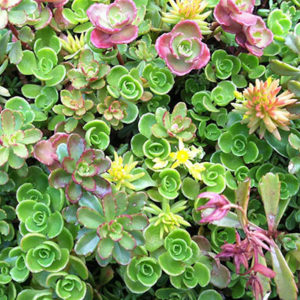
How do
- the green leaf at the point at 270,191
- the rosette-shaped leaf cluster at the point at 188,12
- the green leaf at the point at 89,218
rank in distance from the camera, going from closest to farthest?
the green leaf at the point at 89,218 → the green leaf at the point at 270,191 → the rosette-shaped leaf cluster at the point at 188,12

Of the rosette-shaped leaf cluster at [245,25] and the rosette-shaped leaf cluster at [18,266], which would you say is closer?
the rosette-shaped leaf cluster at [18,266]

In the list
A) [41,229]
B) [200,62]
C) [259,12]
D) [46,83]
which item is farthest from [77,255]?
[259,12]

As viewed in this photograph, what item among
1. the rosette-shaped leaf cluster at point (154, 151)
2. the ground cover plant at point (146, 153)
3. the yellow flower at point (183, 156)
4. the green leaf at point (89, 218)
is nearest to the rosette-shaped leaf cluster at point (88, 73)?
the ground cover plant at point (146, 153)

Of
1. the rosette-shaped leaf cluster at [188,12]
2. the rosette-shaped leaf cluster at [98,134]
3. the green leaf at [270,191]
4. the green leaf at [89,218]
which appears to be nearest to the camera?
the green leaf at [89,218]

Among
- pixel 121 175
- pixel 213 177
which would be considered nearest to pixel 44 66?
pixel 121 175

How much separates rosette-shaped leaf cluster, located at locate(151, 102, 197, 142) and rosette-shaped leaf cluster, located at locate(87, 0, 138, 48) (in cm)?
29

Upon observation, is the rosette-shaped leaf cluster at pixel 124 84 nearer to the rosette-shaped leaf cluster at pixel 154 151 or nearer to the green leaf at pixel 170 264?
the rosette-shaped leaf cluster at pixel 154 151

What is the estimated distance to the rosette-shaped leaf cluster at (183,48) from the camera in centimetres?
151

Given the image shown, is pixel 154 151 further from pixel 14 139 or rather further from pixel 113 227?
pixel 14 139

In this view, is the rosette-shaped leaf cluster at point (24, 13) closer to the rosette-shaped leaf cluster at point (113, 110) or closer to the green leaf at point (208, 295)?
the rosette-shaped leaf cluster at point (113, 110)

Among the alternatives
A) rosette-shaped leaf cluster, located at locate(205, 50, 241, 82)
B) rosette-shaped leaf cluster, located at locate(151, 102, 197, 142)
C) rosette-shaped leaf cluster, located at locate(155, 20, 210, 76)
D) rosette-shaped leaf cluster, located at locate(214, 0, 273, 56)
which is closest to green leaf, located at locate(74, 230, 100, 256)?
rosette-shaped leaf cluster, located at locate(151, 102, 197, 142)

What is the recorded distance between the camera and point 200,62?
5.03 feet

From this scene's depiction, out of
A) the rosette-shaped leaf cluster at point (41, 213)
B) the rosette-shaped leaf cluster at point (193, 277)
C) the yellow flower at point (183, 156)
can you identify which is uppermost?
the yellow flower at point (183, 156)

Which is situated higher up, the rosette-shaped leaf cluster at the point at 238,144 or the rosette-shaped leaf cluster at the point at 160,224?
the rosette-shaped leaf cluster at the point at 238,144
